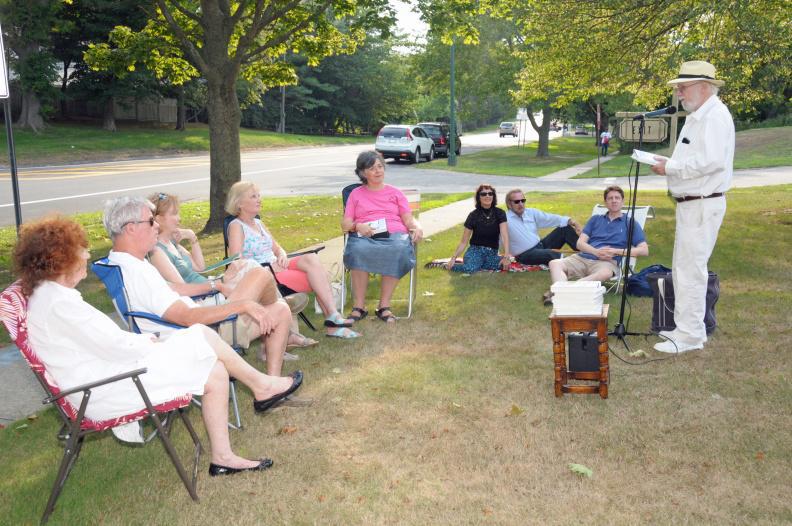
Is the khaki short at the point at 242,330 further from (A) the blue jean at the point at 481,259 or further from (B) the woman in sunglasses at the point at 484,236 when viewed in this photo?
(A) the blue jean at the point at 481,259

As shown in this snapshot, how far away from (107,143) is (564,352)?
31.8 m

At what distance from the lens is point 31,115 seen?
117ft

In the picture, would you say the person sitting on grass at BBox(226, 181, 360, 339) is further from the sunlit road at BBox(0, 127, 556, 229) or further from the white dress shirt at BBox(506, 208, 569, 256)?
the sunlit road at BBox(0, 127, 556, 229)

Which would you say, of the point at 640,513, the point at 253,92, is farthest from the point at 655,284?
the point at 253,92

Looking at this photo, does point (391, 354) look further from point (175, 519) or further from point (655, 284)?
point (175, 519)

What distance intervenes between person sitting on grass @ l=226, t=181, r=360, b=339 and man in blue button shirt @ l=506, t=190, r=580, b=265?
2848 mm

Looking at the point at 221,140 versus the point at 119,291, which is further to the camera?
the point at 221,140

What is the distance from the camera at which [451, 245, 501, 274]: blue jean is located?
350 inches

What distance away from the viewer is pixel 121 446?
441cm

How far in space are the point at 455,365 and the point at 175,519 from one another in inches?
103

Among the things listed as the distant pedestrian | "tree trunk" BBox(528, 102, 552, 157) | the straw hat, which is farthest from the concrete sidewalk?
the straw hat

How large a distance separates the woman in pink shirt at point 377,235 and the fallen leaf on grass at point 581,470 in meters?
3.17

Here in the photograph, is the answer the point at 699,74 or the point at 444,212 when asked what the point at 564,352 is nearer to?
the point at 699,74

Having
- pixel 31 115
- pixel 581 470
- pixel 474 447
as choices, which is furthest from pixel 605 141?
pixel 581 470
